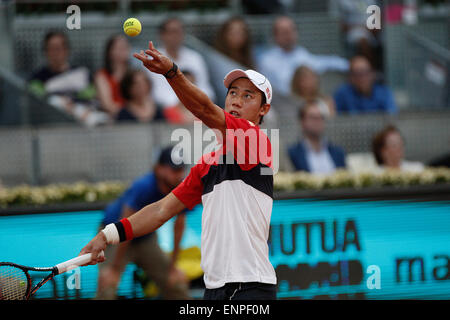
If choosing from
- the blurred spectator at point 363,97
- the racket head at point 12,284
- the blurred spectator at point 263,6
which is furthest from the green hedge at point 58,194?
the blurred spectator at point 263,6

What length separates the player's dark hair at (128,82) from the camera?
8.82m

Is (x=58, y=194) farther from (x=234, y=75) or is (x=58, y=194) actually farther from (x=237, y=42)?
(x=237, y=42)

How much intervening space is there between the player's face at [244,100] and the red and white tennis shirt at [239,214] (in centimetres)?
21

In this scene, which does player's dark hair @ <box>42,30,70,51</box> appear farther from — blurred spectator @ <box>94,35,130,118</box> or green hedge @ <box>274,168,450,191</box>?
green hedge @ <box>274,168,450,191</box>

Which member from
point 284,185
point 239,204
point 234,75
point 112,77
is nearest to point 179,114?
point 112,77

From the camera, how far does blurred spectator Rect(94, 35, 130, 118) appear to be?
29.8 ft

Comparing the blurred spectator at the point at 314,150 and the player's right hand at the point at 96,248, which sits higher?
the blurred spectator at the point at 314,150

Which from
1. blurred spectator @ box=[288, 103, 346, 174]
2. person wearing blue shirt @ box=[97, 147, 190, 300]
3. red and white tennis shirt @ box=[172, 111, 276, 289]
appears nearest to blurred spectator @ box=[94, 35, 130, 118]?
blurred spectator @ box=[288, 103, 346, 174]

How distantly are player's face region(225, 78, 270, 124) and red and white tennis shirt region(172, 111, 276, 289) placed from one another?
212 mm

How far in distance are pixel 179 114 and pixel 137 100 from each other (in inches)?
23.6

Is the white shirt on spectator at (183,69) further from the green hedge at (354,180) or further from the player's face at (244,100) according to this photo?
the player's face at (244,100)

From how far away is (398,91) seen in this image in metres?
10.6
